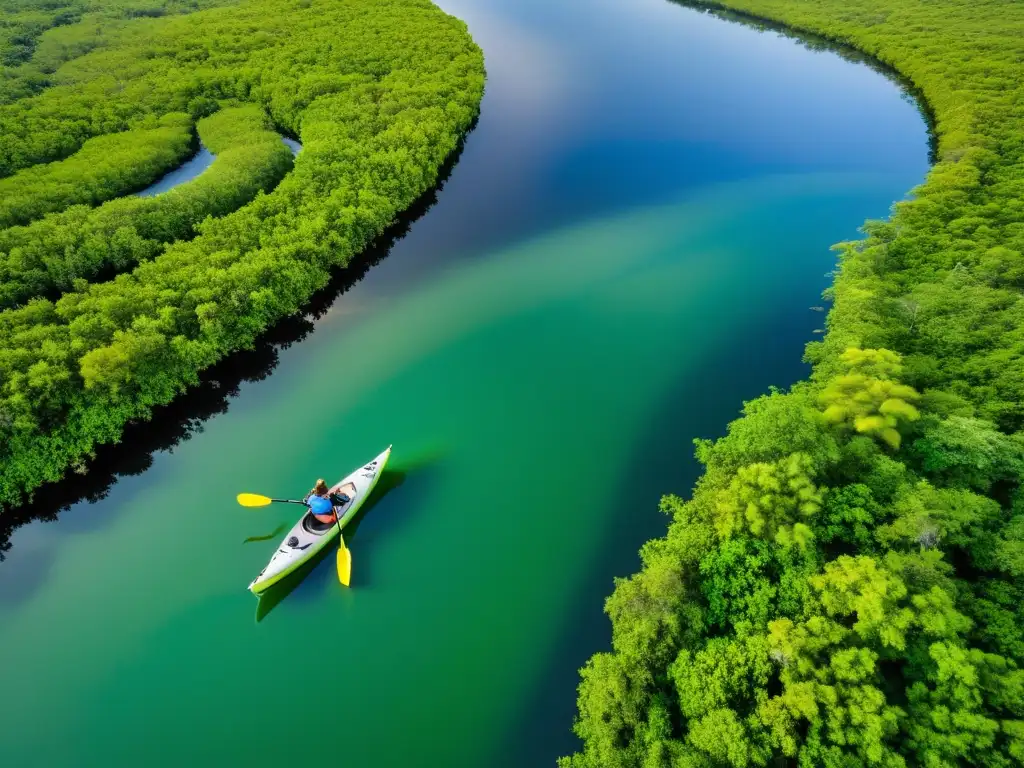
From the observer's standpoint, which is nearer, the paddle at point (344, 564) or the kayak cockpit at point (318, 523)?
the paddle at point (344, 564)

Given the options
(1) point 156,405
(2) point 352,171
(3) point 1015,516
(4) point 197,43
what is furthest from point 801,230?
(4) point 197,43

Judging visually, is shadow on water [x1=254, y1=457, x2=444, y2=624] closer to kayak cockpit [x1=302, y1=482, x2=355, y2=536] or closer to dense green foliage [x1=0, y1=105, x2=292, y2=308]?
kayak cockpit [x1=302, y1=482, x2=355, y2=536]

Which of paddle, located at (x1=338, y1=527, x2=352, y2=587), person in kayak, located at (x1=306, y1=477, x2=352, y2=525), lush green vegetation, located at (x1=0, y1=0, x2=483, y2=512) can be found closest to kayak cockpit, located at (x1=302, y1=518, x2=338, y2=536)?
person in kayak, located at (x1=306, y1=477, x2=352, y2=525)

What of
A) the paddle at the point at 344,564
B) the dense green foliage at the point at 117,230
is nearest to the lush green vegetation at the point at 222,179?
the dense green foliage at the point at 117,230

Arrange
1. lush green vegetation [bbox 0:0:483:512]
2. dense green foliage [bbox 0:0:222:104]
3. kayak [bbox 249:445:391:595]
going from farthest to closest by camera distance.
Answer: dense green foliage [bbox 0:0:222:104]
lush green vegetation [bbox 0:0:483:512]
kayak [bbox 249:445:391:595]

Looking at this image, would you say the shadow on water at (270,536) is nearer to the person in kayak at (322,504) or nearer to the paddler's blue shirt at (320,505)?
the person in kayak at (322,504)

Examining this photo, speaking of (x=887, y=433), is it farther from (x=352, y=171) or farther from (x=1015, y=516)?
(x=352, y=171)

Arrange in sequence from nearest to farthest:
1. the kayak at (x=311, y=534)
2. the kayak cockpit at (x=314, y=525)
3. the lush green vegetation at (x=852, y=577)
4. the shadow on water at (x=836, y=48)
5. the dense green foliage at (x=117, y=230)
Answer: the lush green vegetation at (x=852, y=577) < the kayak at (x=311, y=534) < the kayak cockpit at (x=314, y=525) < the dense green foliage at (x=117, y=230) < the shadow on water at (x=836, y=48)
